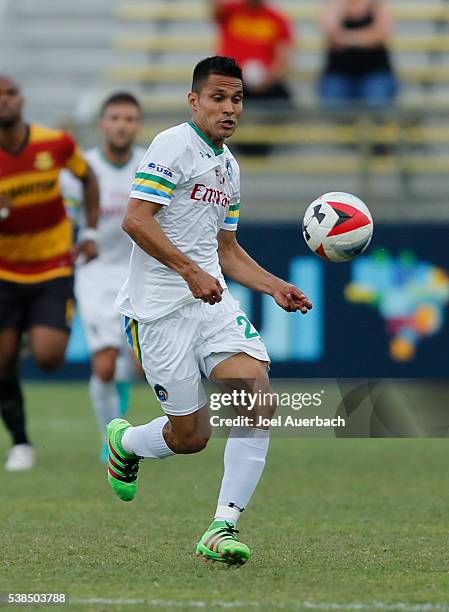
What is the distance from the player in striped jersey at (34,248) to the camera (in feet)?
30.2

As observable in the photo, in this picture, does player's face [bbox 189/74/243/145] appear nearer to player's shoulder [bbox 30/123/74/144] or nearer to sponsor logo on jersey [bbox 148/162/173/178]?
sponsor logo on jersey [bbox 148/162/173/178]

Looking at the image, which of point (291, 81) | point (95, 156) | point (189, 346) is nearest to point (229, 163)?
point (189, 346)

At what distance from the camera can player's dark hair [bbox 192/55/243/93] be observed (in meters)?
5.82

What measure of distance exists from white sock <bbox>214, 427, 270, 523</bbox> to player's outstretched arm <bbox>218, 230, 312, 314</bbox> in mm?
569

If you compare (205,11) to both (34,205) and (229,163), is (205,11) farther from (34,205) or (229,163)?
(229,163)

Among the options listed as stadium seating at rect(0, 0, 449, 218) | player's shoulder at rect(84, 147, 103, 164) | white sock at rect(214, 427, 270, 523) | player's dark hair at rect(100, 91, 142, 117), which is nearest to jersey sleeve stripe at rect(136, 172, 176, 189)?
white sock at rect(214, 427, 270, 523)

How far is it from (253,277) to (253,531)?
1.35 meters

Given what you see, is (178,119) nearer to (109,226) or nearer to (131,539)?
(109,226)

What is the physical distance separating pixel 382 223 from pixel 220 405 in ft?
27.2

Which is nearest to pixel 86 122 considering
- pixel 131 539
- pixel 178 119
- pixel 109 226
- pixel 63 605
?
pixel 178 119

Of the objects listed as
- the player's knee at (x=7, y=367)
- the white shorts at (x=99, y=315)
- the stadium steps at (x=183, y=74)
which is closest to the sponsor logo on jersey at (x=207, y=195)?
the player's knee at (x=7, y=367)

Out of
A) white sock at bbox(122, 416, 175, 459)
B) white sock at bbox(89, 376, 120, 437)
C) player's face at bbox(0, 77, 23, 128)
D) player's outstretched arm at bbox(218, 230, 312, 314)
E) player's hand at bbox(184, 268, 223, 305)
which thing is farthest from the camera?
white sock at bbox(89, 376, 120, 437)

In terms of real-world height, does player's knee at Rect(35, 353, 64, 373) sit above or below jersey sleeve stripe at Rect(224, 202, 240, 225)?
below

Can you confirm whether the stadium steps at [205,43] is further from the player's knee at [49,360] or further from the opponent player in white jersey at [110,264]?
the player's knee at [49,360]
